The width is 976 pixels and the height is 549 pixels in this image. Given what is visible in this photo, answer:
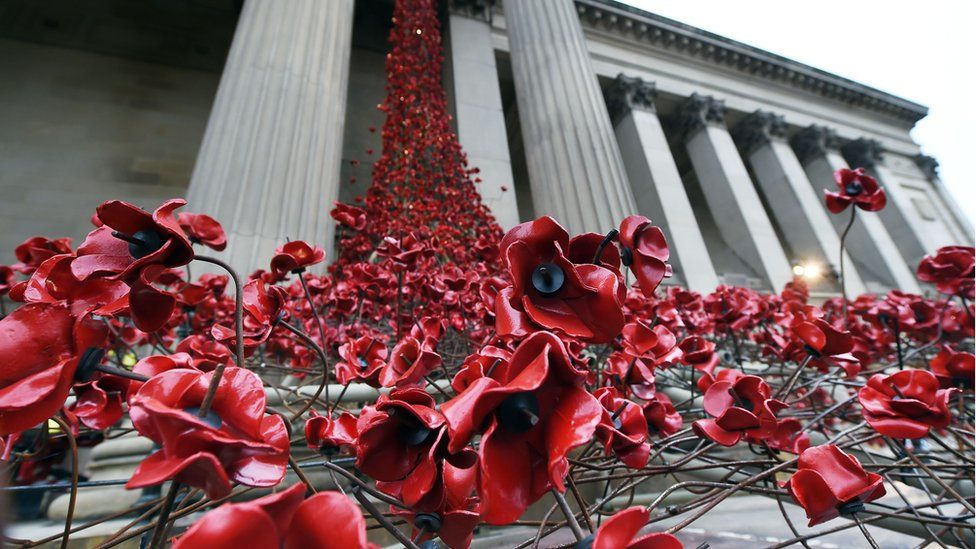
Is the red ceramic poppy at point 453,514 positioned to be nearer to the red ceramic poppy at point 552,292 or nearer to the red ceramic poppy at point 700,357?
the red ceramic poppy at point 552,292

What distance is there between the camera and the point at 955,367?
89cm

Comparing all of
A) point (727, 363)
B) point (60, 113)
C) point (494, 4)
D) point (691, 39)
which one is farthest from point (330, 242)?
point (691, 39)

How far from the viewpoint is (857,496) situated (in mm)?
475

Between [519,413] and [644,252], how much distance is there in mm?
270

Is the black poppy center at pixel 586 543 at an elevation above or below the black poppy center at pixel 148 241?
below

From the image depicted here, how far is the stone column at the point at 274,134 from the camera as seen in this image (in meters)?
2.82

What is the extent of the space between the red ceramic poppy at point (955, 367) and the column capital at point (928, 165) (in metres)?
18.5

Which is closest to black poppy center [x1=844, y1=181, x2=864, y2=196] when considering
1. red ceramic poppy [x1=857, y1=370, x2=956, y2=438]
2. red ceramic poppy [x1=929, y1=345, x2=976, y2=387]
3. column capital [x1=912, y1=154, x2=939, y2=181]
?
red ceramic poppy [x1=929, y1=345, x2=976, y2=387]

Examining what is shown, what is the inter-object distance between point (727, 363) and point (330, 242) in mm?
3343

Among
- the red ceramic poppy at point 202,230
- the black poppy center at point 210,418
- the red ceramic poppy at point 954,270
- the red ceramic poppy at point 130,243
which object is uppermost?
the red ceramic poppy at point 202,230

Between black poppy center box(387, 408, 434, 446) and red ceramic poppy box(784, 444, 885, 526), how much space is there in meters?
0.42

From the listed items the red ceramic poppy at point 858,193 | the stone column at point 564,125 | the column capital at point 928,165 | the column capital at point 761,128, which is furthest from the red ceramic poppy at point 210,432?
the column capital at point 928,165

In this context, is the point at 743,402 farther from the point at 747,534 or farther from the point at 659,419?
the point at 747,534

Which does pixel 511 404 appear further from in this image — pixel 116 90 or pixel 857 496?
pixel 116 90
